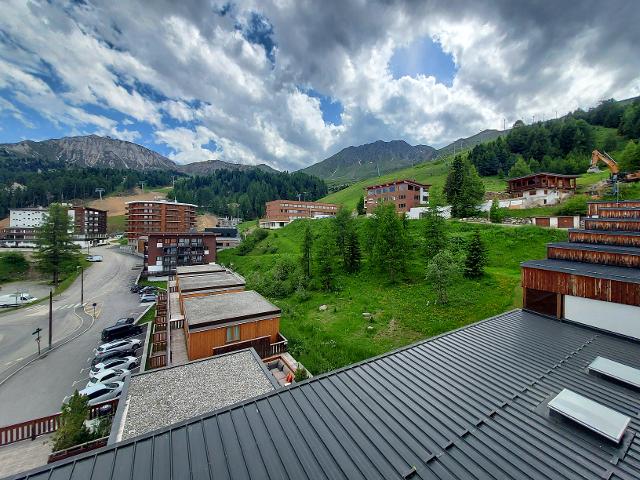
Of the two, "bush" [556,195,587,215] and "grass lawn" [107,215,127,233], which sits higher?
"grass lawn" [107,215,127,233]

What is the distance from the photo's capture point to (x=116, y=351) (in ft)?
82.4

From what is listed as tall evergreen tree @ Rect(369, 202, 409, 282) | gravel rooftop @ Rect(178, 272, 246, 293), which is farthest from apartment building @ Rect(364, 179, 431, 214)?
gravel rooftop @ Rect(178, 272, 246, 293)

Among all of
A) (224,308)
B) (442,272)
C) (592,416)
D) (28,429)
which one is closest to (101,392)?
(28,429)

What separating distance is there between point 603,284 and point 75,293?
6853 centimetres

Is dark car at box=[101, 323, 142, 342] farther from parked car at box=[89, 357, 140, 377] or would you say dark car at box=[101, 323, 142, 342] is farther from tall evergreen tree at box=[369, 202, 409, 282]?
tall evergreen tree at box=[369, 202, 409, 282]

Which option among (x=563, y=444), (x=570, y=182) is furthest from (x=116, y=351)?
(x=570, y=182)

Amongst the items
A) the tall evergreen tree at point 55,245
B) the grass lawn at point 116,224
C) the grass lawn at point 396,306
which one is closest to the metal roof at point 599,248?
the grass lawn at point 396,306

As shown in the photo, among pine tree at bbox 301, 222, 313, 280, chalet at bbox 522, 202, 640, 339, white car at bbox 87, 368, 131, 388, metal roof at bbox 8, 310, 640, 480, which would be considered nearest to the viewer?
metal roof at bbox 8, 310, 640, 480

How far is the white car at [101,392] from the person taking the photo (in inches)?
723

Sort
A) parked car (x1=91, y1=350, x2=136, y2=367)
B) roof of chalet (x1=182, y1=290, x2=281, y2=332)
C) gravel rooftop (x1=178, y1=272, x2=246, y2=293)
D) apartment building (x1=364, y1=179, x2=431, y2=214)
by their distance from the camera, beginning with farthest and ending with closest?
apartment building (x1=364, y1=179, x2=431, y2=214) < gravel rooftop (x1=178, y1=272, x2=246, y2=293) < parked car (x1=91, y1=350, x2=136, y2=367) < roof of chalet (x1=182, y1=290, x2=281, y2=332)

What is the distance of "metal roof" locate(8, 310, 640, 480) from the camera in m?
5.38

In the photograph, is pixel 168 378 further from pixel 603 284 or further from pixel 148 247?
pixel 148 247

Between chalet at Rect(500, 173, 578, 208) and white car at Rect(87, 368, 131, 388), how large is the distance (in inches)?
2704

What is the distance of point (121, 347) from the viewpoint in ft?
84.4
